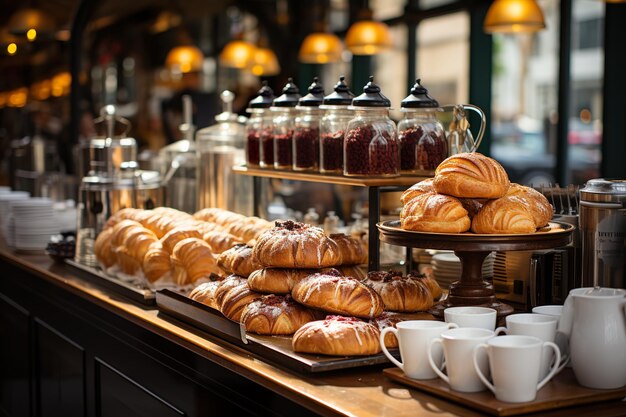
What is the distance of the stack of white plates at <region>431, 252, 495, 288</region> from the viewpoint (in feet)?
9.47

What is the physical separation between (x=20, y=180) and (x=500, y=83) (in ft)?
50.5

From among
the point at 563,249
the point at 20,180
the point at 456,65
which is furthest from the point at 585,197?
the point at 456,65

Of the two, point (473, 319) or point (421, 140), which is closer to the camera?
point (473, 319)

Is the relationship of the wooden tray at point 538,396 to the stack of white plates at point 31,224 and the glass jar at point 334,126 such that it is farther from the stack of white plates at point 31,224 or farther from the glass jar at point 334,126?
the stack of white plates at point 31,224

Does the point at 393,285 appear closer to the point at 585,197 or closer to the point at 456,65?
the point at 585,197

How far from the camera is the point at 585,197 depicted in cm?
218

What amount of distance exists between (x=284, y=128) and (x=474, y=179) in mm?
1109

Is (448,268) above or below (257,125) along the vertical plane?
below

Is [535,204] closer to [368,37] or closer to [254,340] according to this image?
[254,340]

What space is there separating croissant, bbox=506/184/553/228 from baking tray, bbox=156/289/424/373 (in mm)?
382

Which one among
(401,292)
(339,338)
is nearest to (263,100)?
(401,292)

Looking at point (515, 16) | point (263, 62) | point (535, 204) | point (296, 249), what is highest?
point (263, 62)

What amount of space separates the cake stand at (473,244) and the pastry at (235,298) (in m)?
0.39

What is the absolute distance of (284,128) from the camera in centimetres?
321
